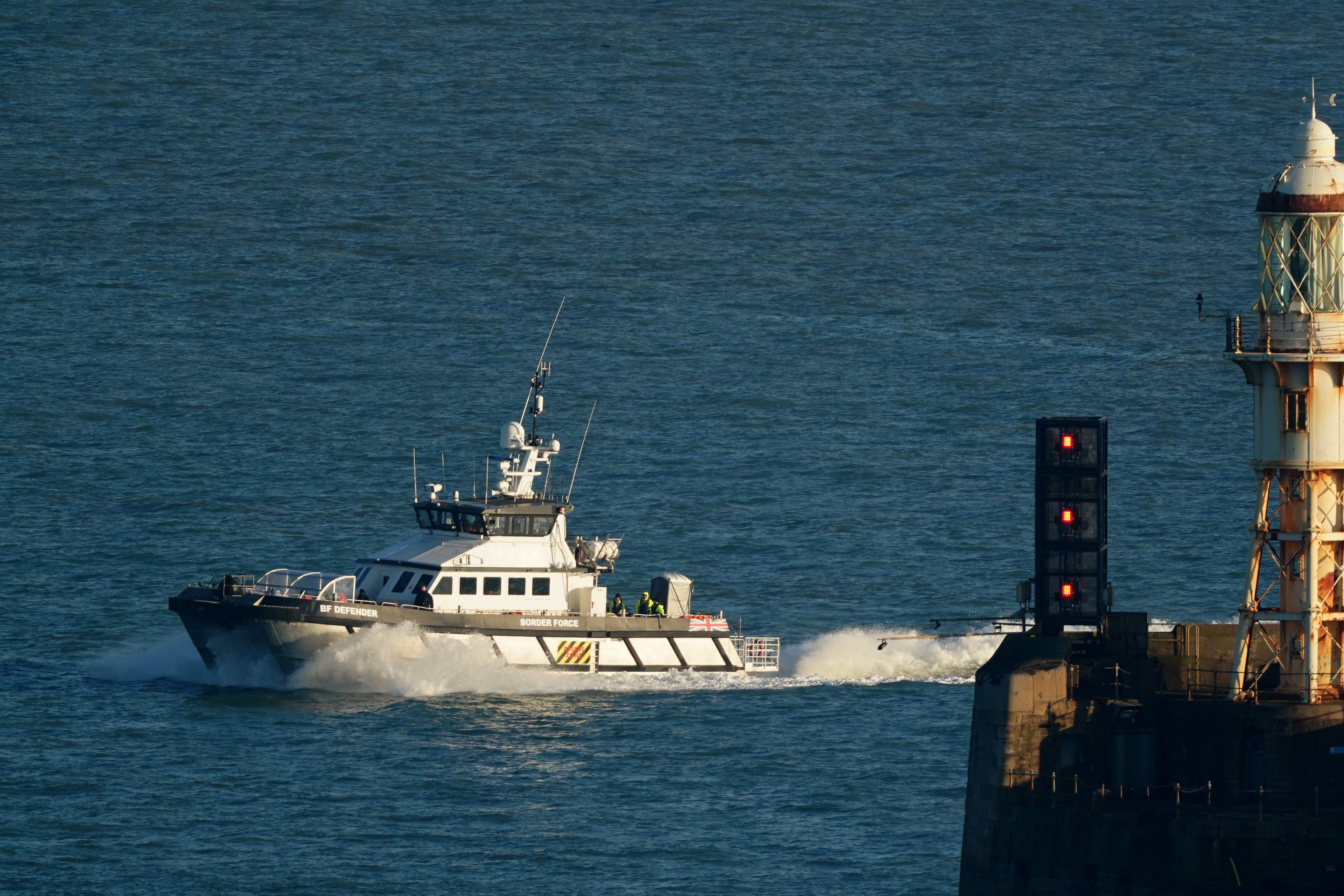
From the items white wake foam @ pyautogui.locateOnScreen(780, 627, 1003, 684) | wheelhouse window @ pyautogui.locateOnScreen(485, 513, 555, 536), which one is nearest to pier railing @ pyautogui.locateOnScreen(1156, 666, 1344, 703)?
white wake foam @ pyautogui.locateOnScreen(780, 627, 1003, 684)

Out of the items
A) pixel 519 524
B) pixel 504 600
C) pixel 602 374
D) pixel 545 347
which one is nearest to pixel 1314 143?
pixel 519 524

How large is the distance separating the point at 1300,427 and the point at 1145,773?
20.8ft

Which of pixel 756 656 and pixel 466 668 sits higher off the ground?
pixel 756 656

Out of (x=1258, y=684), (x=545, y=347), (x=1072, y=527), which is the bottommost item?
(x=1258, y=684)

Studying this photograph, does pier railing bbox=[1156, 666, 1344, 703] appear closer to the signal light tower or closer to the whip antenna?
the signal light tower

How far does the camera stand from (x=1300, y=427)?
4747 centimetres

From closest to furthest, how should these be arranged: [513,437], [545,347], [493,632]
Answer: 1. [493,632]
2. [513,437]
3. [545,347]

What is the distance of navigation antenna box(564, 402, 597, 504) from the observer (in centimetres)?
9425

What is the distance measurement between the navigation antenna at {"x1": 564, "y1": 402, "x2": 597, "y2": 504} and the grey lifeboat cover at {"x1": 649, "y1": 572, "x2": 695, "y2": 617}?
5.85m

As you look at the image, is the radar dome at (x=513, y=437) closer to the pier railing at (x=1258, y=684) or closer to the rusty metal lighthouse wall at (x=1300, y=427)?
the pier railing at (x=1258, y=684)

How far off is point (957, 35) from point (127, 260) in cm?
5295

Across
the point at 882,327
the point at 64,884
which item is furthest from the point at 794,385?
the point at 64,884

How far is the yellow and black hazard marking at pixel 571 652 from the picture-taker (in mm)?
79000

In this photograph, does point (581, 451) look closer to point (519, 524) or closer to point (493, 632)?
point (519, 524)
